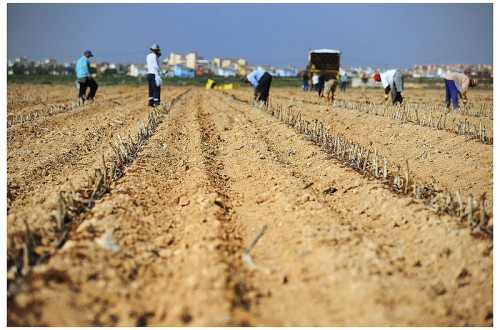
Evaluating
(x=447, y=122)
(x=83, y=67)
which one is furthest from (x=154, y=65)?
(x=447, y=122)

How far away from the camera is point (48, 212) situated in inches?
139

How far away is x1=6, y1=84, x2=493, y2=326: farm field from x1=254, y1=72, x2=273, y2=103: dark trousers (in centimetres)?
643

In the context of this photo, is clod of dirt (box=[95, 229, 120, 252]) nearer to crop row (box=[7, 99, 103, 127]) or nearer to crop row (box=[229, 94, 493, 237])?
crop row (box=[229, 94, 493, 237])

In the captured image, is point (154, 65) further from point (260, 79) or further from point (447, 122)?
point (447, 122)

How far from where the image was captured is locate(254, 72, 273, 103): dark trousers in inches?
489

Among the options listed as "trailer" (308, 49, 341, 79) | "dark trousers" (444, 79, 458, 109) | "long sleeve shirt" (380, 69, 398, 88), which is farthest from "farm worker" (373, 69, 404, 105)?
"trailer" (308, 49, 341, 79)

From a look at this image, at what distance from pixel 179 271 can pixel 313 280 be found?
794 millimetres

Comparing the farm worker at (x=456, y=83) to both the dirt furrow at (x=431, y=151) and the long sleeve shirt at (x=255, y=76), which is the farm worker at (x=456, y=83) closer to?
the dirt furrow at (x=431, y=151)

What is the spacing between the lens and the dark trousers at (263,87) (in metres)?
12.4

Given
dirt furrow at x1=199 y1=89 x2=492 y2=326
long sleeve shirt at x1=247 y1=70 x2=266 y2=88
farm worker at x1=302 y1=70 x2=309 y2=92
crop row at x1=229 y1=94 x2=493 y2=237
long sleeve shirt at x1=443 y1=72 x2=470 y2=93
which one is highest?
farm worker at x1=302 y1=70 x2=309 y2=92

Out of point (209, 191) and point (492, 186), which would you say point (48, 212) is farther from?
point (492, 186)

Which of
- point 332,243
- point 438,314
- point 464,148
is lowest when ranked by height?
point 438,314

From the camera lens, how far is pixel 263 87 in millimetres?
12625
